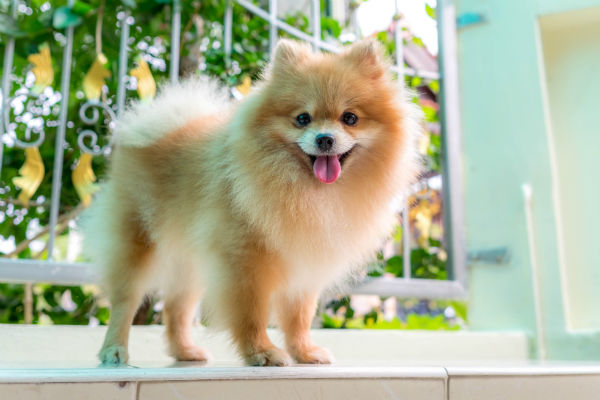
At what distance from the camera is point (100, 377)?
3.97 feet

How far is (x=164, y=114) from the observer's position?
2.20 metres

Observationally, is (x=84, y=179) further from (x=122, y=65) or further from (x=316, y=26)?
(x=316, y=26)

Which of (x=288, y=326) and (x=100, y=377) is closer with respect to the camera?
(x=100, y=377)

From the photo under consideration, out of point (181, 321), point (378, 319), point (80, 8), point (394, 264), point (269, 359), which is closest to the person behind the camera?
point (269, 359)

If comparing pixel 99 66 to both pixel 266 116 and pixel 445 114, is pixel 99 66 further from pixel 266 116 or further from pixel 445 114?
pixel 445 114

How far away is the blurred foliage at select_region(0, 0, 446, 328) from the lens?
2789mm

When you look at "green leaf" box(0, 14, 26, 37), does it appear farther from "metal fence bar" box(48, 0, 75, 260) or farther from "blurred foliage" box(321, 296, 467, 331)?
"blurred foliage" box(321, 296, 467, 331)

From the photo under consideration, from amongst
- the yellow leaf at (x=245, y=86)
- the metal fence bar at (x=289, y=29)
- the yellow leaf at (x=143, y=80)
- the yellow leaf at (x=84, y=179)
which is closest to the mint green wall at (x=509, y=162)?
the metal fence bar at (x=289, y=29)

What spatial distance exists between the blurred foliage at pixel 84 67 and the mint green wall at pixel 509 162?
0.56 metres

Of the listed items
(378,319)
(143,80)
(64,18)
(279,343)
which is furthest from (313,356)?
(378,319)

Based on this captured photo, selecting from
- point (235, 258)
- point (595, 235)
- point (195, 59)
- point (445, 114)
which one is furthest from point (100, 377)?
point (595, 235)

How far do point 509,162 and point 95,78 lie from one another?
2.26 metres

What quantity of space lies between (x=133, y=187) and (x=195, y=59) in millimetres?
1368

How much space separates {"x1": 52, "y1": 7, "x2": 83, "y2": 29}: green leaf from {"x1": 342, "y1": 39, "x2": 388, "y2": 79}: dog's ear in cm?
131
